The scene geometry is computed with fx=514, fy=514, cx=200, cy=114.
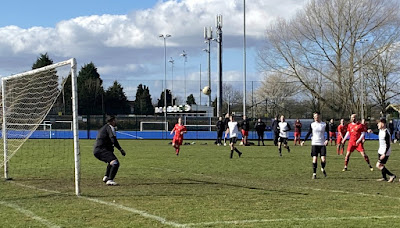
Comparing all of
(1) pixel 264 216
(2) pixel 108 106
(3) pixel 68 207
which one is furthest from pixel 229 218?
(2) pixel 108 106

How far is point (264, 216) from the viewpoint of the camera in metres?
8.48

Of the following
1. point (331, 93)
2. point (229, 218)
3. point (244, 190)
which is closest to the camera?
point (229, 218)

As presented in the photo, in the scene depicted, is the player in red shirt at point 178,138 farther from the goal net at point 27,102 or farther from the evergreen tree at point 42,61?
the evergreen tree at point 42,61

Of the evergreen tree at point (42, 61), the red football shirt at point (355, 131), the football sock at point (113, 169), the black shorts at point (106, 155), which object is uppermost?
the evergreen tree at point (42, 61)

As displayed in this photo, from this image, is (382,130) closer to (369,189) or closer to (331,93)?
(369,189)

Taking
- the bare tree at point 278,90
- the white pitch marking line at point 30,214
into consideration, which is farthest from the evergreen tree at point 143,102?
the white pitch marking line at point 30,214

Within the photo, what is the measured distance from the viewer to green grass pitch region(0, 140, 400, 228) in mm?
8133

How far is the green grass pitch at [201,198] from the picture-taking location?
26.7 ft

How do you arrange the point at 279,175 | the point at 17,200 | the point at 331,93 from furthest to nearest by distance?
the point at 331,93 → the point at 279,175 → the point at 17,200

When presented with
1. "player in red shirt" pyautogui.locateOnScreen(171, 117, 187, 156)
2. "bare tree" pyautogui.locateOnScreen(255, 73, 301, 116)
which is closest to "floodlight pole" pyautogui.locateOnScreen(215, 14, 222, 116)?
"bare tree" pyautogui.locateOnScreen(255, 73, 301, 116)

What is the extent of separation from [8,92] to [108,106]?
45.5 meters

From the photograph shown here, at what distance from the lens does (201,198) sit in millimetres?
10469

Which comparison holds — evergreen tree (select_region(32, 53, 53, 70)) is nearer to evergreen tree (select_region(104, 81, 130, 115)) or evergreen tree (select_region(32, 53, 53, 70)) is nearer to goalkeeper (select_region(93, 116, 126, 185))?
evergreen tree (select_region(104, 81, 130, 115))

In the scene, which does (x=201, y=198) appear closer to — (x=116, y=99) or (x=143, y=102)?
(x=143, y=102)
